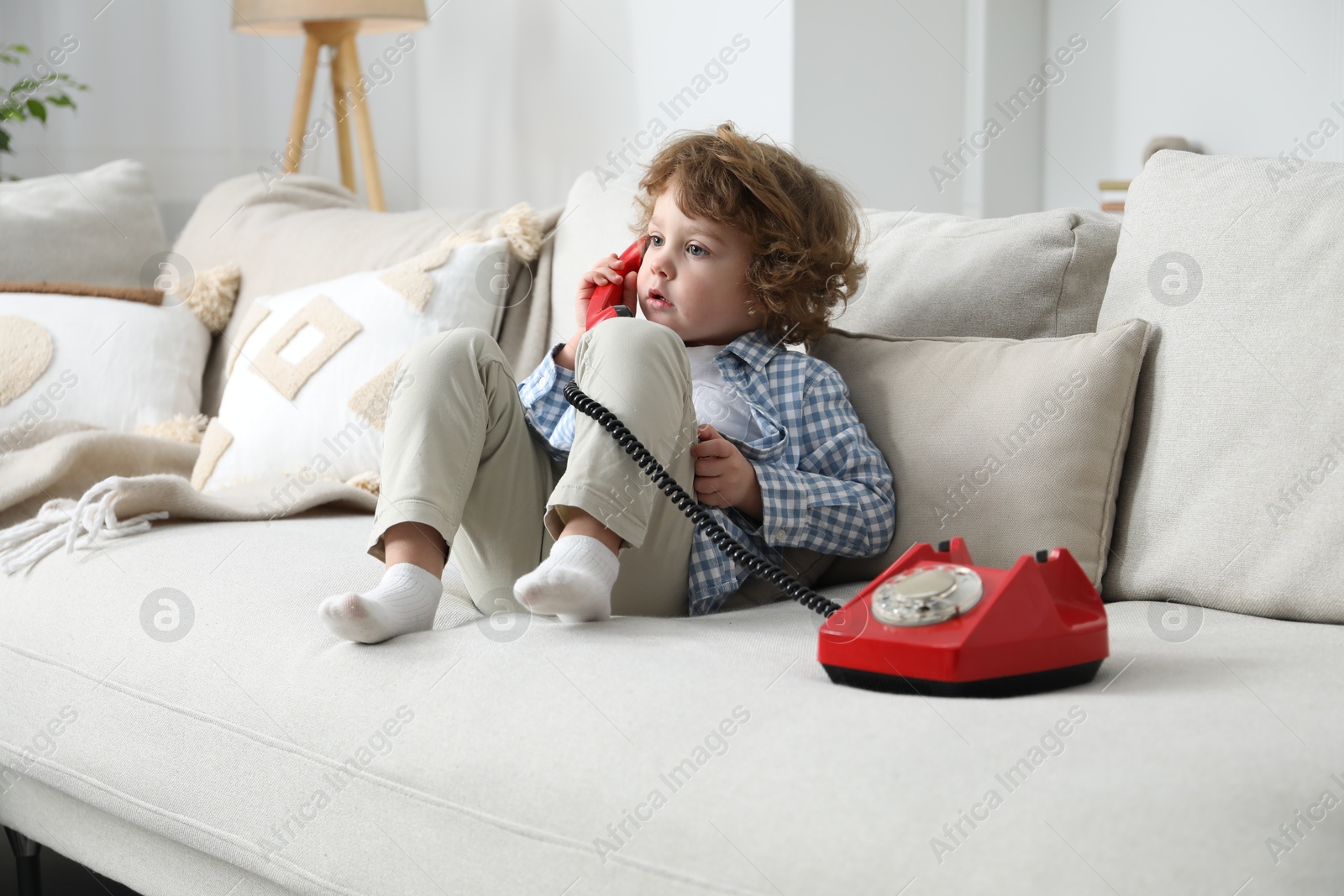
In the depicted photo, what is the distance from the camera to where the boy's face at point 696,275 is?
1410mm

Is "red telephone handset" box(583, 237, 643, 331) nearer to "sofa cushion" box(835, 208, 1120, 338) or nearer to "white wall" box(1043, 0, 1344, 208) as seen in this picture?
"sofa cushion" box(835, 208, 1120, 338)

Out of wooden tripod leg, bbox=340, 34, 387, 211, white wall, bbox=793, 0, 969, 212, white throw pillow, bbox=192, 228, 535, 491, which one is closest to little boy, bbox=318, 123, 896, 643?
white throw pillow, bbox=192, 228, 535, 491

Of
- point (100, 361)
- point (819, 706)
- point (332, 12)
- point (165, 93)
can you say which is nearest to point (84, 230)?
point (100, 361)

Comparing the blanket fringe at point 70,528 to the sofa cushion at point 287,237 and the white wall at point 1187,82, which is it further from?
the white wall at point 1187,82

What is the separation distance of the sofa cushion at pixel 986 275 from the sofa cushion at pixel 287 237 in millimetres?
751

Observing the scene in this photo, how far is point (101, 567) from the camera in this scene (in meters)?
1.36

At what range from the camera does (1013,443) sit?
1228 millimetres

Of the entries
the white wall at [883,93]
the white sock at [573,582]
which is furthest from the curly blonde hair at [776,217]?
the white wall at [883,93]

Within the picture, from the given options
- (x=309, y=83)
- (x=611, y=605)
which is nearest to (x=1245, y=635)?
(x=611, y=605)

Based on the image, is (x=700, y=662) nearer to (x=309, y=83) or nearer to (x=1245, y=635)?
(x=1245, y=635)

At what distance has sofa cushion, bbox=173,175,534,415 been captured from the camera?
2.04m

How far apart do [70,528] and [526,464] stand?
613mm

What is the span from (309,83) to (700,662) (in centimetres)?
253

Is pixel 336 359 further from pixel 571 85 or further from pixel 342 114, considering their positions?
pixel 571 85
